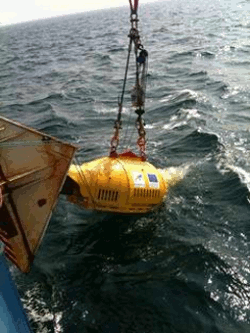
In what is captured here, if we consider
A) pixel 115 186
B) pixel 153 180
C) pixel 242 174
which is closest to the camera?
pixel 115 186

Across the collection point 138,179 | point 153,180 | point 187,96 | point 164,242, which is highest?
point 138,179

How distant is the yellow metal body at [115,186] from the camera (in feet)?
34.1

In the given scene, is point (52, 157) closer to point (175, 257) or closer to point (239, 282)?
point (175, 257)

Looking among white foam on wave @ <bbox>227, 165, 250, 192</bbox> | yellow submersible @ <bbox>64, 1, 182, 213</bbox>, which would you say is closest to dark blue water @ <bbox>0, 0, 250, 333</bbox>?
white foam on wave @ <bbox>227, 165, 250, 192</bbox>

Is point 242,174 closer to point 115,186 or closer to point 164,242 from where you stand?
point 164,242

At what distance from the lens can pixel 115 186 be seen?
10391 millimetres

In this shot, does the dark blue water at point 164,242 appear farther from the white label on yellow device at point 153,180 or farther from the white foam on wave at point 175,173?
the white label on yellow device at point 153,180

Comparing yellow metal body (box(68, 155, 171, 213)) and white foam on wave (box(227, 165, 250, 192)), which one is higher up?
yellow metal body (box(68, 155, 171, 213))

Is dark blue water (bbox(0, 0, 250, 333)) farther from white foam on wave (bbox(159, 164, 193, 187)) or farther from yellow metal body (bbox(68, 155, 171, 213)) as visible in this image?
yellow metal body (bbox(68, 155, 171, 213))

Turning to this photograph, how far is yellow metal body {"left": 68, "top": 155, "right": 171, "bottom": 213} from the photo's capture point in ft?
34.1

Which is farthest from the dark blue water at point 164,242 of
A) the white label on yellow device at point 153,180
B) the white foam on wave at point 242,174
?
the white label on yellow device at point 153,180

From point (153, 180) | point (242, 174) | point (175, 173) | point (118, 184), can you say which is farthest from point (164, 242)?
point (242, 174)

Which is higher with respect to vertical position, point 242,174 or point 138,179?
point 138,179

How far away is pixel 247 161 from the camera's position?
14805 millimetres
